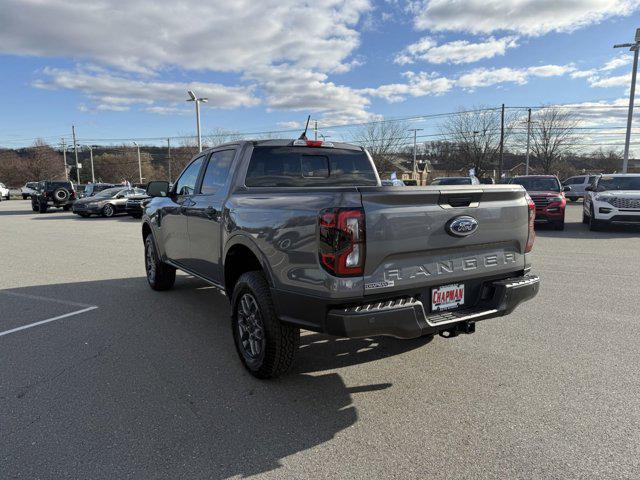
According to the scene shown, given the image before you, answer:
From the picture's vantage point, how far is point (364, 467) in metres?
2.55

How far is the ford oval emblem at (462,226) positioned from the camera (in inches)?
124

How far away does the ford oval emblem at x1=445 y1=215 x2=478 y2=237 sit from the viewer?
3148 mm

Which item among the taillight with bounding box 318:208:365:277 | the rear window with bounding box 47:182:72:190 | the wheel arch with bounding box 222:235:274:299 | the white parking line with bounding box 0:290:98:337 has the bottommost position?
the white parking line with bounding box 0:290:98:337

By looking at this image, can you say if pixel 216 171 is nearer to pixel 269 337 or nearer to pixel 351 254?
pixel 269 337

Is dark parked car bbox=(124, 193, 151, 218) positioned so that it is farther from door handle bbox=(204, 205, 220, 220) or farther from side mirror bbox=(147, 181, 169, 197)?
door handle bbox=(204, 205, 220, 220)

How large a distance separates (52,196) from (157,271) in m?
23.0

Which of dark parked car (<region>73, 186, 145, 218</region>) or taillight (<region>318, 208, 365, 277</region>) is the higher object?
taillight (<region>318, 208, 365, 277</region>)

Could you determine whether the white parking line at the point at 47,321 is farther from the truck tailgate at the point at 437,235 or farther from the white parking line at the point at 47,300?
the truck tailgate at the point at 437,235

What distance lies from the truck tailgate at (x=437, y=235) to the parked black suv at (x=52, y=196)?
27283 mm

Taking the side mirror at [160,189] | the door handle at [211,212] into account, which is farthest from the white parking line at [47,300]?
the door handle at [211,212]

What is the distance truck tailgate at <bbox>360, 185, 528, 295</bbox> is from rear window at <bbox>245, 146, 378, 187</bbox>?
67.8 inches

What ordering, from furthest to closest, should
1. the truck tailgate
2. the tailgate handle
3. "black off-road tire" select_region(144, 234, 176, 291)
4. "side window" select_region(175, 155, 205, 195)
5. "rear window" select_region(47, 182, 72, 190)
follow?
"rear window" select_region(47, 182, 72, 190)
"black off-road tire" select_region(144, 234, 176, 291)
"side window" select_region(175, 155, 205, 195)
the tailgate handle
the truck tailgate

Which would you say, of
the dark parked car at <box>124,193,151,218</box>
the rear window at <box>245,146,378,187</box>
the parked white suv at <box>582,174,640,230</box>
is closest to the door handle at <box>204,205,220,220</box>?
the rear window at <box>245,146,378,187</box>

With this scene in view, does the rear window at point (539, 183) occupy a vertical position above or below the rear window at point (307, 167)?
below
